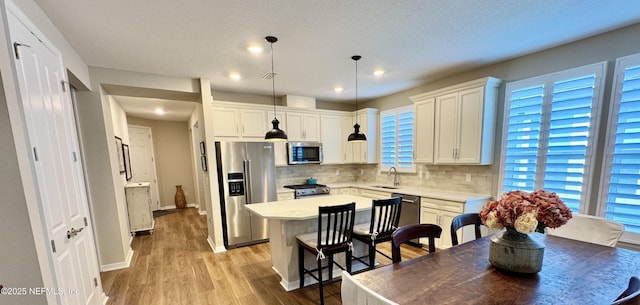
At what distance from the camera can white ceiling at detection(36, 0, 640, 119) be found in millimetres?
1784

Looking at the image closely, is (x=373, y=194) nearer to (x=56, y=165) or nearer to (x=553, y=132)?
(x=553, y=132)

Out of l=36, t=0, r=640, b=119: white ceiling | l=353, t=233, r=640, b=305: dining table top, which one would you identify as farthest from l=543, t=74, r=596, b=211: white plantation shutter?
l=353, t=233, r=640, b=305: dining table top

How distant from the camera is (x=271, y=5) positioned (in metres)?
1.74

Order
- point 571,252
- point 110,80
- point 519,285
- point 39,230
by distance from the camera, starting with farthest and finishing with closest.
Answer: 1. point 110,80
2. point 571,252
3. point 39,230
4. point 519,285

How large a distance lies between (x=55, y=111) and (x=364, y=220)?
3046 mm

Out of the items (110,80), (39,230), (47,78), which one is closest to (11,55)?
(47,78)

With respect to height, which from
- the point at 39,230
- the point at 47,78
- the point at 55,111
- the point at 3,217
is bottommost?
the point at 39,230

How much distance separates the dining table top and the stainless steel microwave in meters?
3.17

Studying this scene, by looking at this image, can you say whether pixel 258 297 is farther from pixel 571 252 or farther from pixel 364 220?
pixel 571 252

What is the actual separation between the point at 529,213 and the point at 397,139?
10.8 feet

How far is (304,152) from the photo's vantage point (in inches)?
179

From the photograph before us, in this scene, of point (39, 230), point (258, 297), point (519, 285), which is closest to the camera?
point (519, 285)

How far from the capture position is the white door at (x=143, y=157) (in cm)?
593

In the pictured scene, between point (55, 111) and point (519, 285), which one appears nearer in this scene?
point (519, 285)
